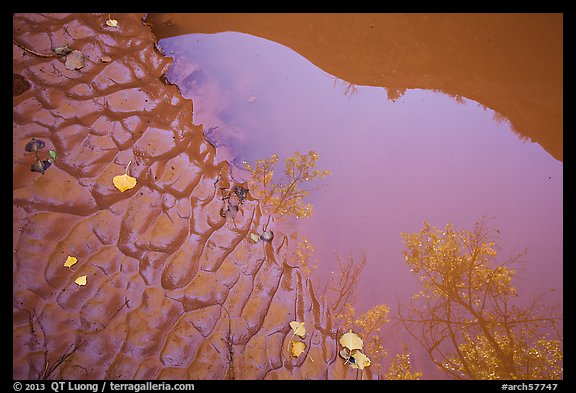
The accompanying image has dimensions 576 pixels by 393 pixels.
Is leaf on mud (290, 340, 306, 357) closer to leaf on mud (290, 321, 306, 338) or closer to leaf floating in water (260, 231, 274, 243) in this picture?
leaf on mud (290, 321, 306, 338)

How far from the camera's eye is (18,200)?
→ 1471mm

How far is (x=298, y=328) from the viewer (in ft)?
5.60

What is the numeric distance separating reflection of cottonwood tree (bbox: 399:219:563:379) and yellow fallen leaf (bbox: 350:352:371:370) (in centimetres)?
58

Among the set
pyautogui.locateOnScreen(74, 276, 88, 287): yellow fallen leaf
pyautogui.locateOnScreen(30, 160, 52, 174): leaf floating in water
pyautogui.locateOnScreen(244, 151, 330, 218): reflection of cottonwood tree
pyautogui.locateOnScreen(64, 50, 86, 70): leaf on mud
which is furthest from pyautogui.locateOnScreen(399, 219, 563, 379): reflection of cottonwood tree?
pyautogui.locateOnScreen(64, 50, 86, 70): leaf on mud

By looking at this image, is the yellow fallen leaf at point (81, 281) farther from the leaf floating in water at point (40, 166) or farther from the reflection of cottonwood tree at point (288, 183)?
the reflection of cottonwood tree at point (288, 183)

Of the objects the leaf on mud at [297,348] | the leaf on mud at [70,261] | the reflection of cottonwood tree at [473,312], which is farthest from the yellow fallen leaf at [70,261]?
the reflection of cottonwood tree at [473,312]

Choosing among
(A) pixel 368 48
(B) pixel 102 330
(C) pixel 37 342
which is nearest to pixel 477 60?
(A) pixel 368 48

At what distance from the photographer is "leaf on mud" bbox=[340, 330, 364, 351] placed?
178cm

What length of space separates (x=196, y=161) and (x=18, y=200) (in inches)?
35.5

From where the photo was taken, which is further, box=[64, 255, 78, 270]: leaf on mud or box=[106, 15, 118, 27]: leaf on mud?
box=[106, 15, 118, 27]: leaf on mud

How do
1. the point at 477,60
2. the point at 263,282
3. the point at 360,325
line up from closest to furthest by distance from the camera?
1. the point at 263,282
2. the point at 360,325
3. the point at 477,60

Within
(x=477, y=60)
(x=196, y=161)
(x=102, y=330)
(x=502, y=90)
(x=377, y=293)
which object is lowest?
(x=102, y=330)

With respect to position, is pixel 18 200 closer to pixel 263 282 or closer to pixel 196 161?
pixel 196 161

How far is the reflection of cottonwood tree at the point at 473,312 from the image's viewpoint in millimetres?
2104
